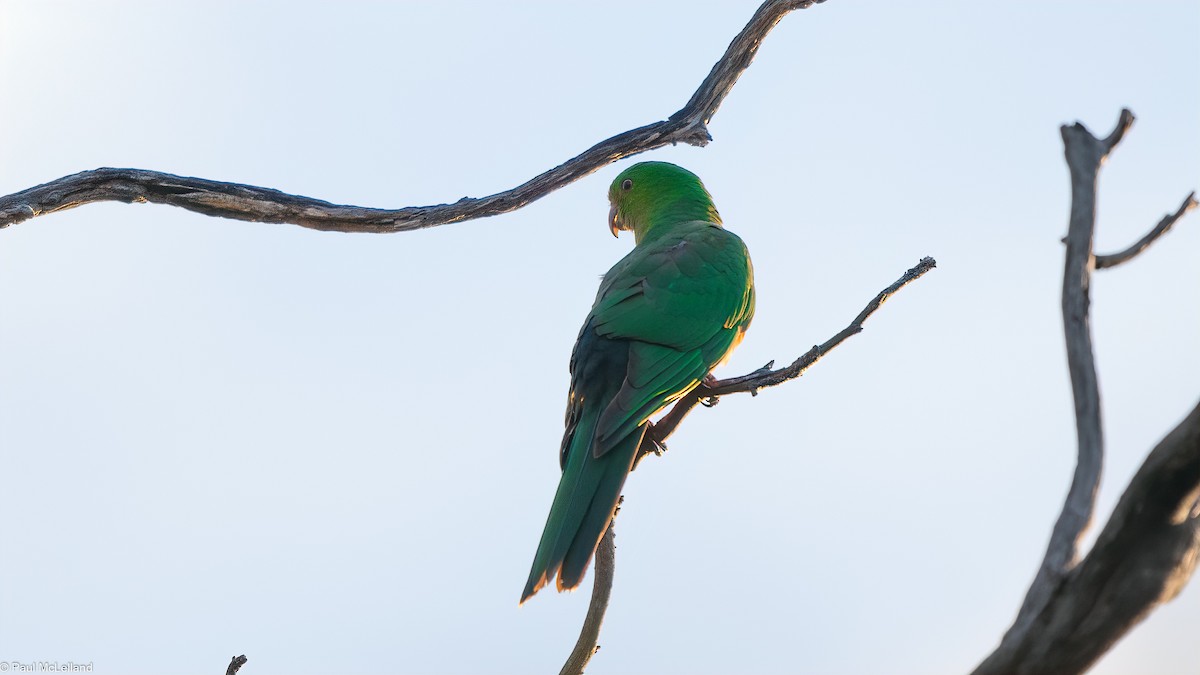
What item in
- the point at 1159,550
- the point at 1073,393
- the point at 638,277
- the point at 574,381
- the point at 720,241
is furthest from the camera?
the point at 720,241

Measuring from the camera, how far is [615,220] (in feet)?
19.0

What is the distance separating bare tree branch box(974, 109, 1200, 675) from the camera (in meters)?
1.81

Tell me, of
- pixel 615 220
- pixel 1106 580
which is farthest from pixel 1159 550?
pixel 615 220

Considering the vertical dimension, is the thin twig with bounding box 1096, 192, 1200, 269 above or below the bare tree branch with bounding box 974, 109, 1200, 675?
above

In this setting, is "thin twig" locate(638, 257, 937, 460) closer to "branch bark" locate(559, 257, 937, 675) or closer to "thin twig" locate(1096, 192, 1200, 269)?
"branch bark" locate(559, 257, 937, 675)

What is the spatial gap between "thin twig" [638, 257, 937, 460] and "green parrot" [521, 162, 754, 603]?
0.07 m

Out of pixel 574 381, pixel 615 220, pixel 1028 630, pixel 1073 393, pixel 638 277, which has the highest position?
pixel 615 220

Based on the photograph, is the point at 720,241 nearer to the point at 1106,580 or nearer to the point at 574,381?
the point at 574,381

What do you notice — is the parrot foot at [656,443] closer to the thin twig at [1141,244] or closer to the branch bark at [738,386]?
the branch bark at [738,386]

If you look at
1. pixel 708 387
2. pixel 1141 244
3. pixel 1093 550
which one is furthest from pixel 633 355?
pixel 1093 550

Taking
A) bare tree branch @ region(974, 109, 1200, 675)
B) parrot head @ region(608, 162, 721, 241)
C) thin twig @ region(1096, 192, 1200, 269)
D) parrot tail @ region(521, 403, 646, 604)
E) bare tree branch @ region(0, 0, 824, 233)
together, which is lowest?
bare tree branch @ region(974, 109, 1200, 675)

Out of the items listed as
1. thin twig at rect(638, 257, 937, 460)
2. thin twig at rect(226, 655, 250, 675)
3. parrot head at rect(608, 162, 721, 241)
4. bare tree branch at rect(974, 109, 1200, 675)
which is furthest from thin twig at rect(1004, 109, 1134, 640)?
parrot head at rect(608, 162, 721, 241)

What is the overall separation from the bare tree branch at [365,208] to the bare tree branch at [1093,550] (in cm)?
233

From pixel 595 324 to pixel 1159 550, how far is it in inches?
103
